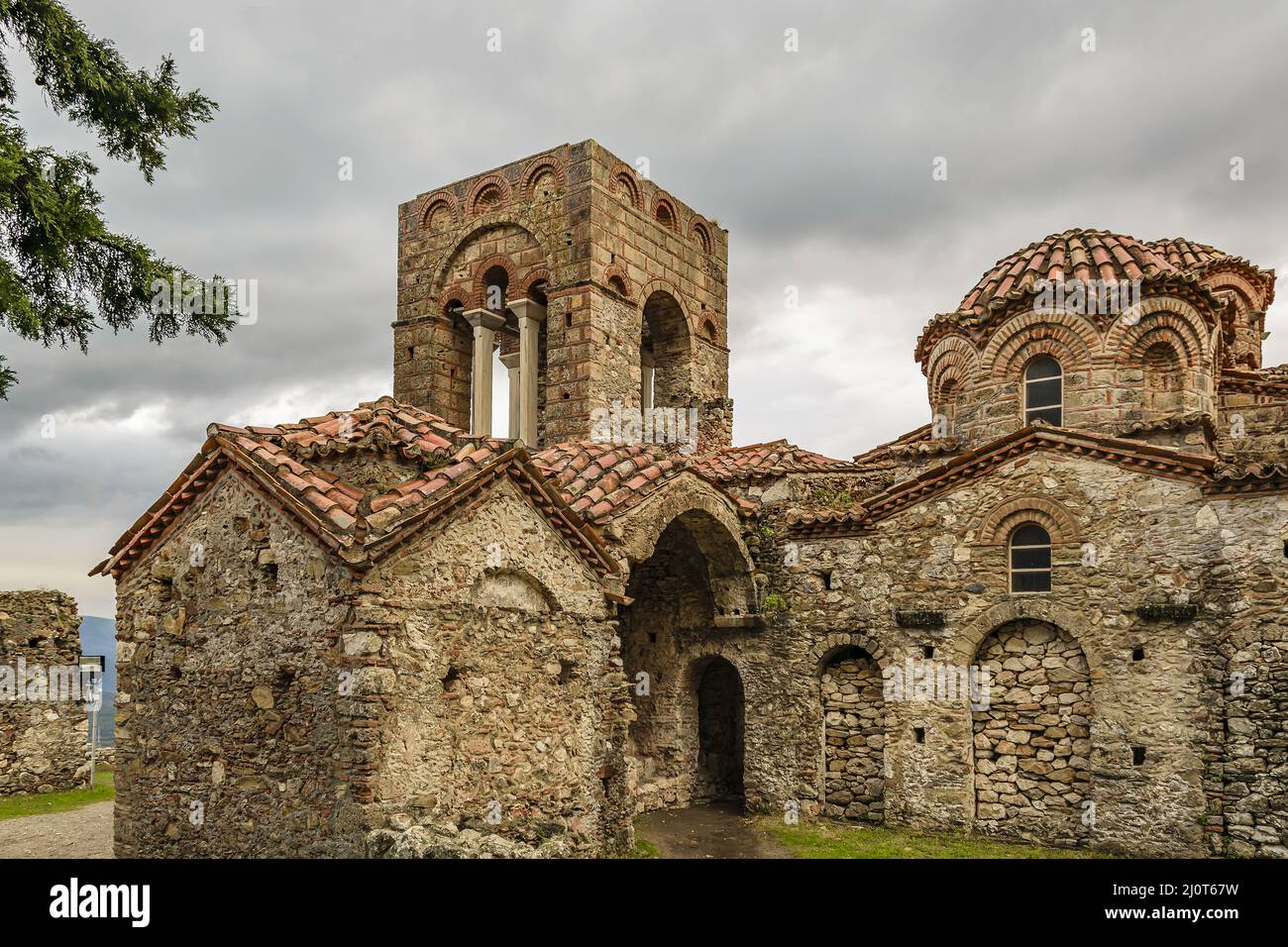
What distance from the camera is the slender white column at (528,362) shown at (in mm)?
16375

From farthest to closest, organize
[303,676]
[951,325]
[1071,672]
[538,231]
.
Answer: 1. [538,231]
2. [951,325]
3. [1071,672]
4. [303,676]

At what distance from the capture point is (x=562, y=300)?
15742mm

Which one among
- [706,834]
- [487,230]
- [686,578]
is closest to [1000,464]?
[686,578]

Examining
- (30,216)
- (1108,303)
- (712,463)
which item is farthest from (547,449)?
(1108,303)

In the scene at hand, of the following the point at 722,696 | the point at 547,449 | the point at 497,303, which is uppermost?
→ the point at 497,303

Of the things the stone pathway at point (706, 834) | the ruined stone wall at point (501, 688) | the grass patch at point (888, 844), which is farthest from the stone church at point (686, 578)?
the stone pathway at point (706, 834)

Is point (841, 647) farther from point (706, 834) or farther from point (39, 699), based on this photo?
point (39, 699)

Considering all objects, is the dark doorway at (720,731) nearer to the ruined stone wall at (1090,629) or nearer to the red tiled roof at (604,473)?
the ruined stone wall at (1090,629)

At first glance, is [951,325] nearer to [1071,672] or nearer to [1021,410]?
[1021,410]

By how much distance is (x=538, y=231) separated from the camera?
1638 centimetres

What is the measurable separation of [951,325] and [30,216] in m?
12.2

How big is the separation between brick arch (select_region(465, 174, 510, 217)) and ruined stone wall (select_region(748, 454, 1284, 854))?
328 inches

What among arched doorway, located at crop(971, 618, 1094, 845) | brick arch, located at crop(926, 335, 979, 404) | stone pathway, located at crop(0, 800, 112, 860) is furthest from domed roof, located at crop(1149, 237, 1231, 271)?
stone pathway, located at crop(0, 800, 112, 860)

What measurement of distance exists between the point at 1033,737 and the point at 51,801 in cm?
1472
